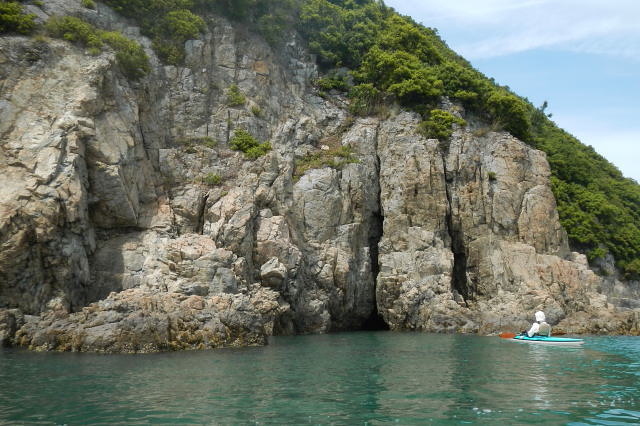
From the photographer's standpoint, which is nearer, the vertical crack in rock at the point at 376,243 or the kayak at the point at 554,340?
the kayak at the point at 554,340

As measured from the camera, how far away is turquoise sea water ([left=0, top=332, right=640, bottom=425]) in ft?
40.9

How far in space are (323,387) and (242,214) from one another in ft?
62.0

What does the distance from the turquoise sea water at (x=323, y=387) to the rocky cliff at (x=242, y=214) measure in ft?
16.1

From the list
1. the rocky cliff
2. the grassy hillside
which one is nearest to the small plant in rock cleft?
the rocky cliff

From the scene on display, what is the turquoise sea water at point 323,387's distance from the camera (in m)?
12.5

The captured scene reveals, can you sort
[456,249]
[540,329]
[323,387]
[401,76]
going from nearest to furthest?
[323,387]
[540,329]
[456,249]
[401,76]

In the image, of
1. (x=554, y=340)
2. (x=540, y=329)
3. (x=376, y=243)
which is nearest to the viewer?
(x=554, y=340)

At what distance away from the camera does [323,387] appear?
1592 centimetres

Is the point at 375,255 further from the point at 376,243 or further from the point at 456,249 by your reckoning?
the point at 456,249

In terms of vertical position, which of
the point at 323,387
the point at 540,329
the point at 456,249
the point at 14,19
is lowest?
the point at 323,387

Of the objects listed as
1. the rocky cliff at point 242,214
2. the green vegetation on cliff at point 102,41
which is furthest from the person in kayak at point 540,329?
the green vegetation on cliff at point 102,41

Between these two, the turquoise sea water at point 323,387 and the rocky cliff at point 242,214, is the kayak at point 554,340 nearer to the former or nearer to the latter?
the turquoise sea water at point 323,387

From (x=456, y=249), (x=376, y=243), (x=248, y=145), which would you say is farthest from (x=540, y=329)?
(x=248, y=145)

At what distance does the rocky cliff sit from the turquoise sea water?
4.90 metres
